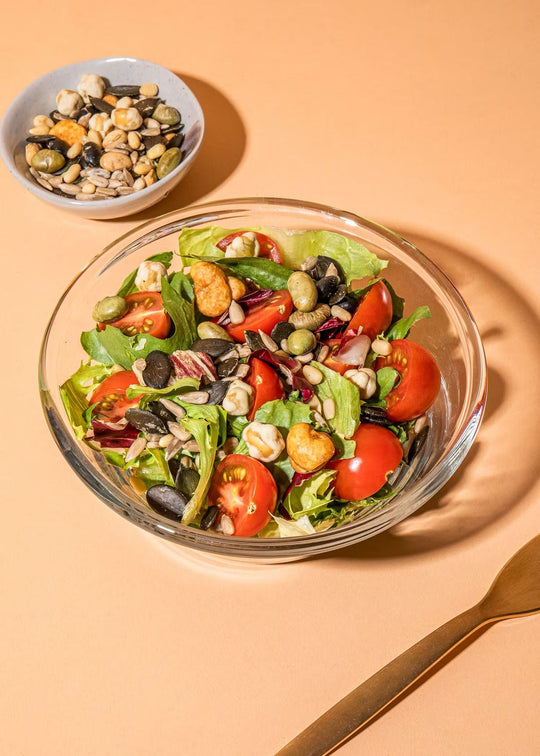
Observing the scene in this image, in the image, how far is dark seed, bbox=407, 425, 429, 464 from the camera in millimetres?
1040

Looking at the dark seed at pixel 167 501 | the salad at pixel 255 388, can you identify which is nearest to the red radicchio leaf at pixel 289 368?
the salad at pixel 255 388

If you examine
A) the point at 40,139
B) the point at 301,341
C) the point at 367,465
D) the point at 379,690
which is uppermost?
the point at 40,139

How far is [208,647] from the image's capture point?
1.02 metres

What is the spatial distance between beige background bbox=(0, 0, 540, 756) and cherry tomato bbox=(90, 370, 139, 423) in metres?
0.18

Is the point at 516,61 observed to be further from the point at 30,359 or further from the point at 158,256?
the point at 30,359

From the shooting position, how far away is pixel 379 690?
94 centimetres

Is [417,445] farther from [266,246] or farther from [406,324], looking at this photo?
[266,246]

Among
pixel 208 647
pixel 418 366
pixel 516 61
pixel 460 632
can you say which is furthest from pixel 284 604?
pixel 516 61

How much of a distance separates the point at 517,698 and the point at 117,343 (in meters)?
0.70

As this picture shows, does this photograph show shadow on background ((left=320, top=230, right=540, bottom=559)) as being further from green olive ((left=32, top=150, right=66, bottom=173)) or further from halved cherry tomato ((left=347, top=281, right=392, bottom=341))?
green olive ((left=32, top=150, right=66, bottom=173))

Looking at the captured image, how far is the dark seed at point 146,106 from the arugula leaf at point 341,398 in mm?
689

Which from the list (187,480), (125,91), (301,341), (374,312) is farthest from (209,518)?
(125,91)

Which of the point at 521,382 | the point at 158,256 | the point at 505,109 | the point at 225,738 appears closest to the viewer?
the point at 225,738

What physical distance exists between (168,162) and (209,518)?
677 mm
